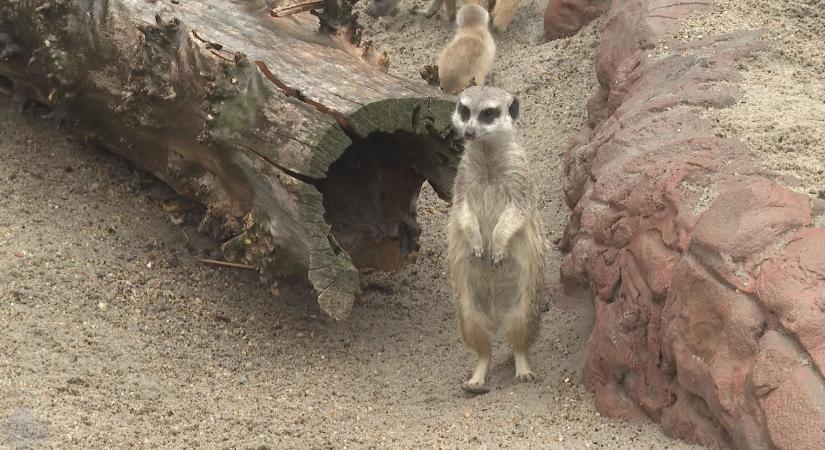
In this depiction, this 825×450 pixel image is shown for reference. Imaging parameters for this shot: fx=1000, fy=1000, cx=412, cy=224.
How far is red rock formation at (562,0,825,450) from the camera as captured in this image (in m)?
2.28

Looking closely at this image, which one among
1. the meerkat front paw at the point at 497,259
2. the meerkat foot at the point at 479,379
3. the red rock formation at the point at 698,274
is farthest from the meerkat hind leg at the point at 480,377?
the red rock formation at the point at 698,274

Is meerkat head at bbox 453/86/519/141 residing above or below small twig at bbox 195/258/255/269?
above

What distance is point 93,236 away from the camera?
4.02 meters

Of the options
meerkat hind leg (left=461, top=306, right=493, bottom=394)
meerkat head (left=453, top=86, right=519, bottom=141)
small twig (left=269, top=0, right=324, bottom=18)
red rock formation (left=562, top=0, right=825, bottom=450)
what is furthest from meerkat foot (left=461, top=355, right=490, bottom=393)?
small twig (left=269, top=0, right=324, bottom=18)

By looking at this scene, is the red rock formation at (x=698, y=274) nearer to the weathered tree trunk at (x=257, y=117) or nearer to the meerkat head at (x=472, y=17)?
the weathered tree trunk at (x=257, y=117)

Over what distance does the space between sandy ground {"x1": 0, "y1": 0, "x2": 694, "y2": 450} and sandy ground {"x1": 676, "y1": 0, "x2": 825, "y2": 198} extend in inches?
34.0

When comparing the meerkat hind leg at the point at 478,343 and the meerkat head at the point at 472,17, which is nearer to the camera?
the meerkat hind leg at the point at 478,343

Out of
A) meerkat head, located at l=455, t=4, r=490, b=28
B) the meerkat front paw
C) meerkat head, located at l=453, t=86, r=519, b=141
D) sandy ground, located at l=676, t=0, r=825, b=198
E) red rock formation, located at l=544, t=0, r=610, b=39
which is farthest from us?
meerkat head, located at l=455, t=4, r=490, b=28

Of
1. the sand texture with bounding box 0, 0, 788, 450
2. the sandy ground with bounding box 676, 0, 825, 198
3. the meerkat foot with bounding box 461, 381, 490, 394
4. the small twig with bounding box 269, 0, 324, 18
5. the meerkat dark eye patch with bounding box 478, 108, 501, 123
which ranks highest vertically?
the sandy ground with bounding box 676, 0, 825, 198

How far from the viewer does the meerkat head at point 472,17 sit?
6.14m

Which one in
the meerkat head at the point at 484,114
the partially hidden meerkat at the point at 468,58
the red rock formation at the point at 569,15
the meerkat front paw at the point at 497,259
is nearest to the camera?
the meerkat head at the point at 484,114

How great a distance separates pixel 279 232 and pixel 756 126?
161 cm

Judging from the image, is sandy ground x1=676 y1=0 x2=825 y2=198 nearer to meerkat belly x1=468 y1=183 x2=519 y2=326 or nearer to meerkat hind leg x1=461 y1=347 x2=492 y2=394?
meerkat belly x1=468 y1=183 x2=519 y2=326

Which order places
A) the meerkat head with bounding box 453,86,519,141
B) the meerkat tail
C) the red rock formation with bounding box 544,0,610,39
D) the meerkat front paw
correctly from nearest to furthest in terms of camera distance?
the meerkat head with bounding box 453,86,519,141 → the meerkat front paw → the red rock formation with bounding box 544,0,610,39 → the meerkat tail
